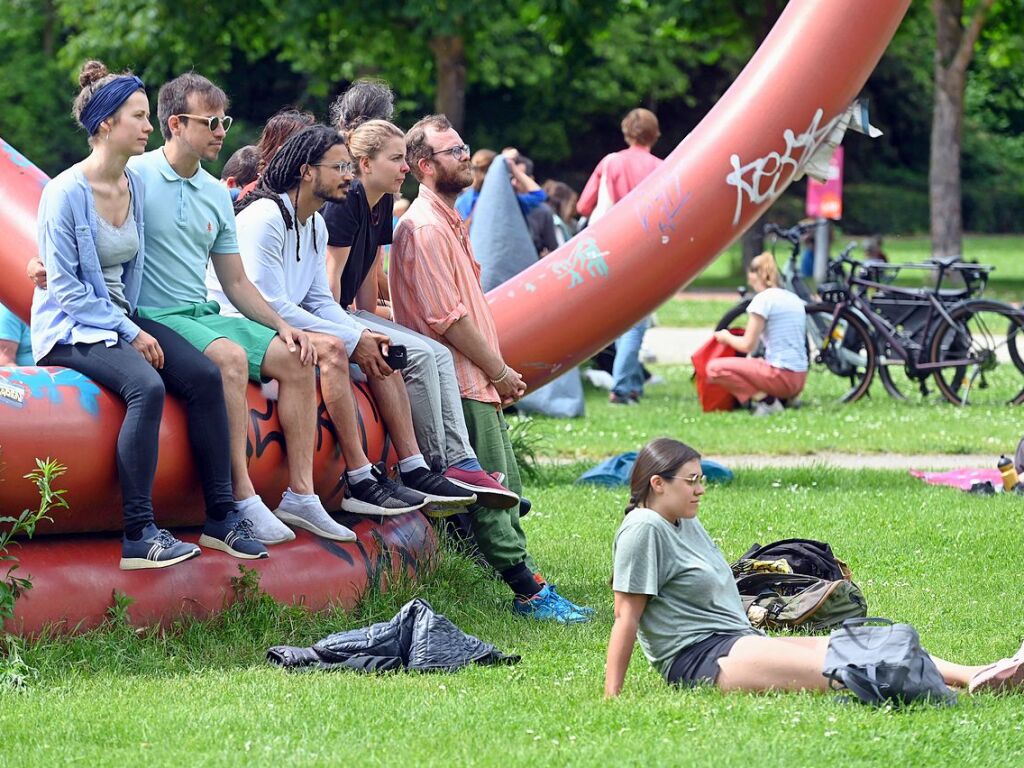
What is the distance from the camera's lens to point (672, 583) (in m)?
5.31

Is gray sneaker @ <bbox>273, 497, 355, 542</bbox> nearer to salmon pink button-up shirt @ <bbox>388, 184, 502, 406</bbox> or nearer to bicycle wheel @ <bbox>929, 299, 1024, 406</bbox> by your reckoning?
salmon pink button-up shirt @ <bbox>388, 184, 502, 406</bbox>

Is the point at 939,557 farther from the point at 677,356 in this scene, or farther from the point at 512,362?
the point at 677,356

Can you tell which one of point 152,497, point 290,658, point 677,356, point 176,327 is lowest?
point 677,356

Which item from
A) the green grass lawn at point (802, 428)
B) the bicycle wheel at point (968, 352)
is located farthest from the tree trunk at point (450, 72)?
the bicycle wheel at point (968, 352)

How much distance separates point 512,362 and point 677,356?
33.1 feet

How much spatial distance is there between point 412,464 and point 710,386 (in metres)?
7.11

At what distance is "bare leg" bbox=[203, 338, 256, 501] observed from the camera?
599 centimetres

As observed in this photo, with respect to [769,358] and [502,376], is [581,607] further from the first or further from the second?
[769,358]

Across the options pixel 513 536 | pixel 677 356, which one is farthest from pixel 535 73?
pixel 513 536

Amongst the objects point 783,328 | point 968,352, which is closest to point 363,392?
point 783,328

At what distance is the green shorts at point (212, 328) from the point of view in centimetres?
605

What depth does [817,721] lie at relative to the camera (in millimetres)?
4887

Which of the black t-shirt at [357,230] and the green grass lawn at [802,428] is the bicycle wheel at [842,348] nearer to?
the green grass lawn at [802,428]

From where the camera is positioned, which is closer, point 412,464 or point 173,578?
point 173,578
